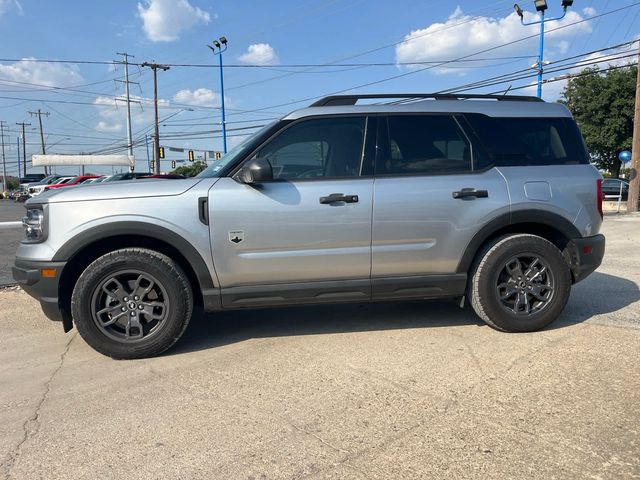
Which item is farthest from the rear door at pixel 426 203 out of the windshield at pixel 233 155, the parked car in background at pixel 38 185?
the parked car in background at pixel 38 185

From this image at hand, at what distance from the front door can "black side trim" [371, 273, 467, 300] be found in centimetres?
12

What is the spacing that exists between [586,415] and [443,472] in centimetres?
109

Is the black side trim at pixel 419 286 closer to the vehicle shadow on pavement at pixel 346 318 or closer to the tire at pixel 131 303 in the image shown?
the vehicle shadow on pavement at pixel 346 318

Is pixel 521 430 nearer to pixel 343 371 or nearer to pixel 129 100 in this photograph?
pixel 343 371

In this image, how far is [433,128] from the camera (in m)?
4.28

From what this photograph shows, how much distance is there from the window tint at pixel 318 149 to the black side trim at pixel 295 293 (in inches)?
34.9

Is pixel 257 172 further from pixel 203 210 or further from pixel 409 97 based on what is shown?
pixel 409 97

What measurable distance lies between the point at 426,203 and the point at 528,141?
1186 mm

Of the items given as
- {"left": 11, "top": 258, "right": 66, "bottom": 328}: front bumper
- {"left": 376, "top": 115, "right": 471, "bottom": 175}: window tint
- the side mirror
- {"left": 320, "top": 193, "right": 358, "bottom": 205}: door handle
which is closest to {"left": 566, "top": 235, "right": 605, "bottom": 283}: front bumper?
{"left": 376, "top": 115, "right": 471, "bottom": 175}: window tint

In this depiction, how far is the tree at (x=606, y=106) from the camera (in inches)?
1390

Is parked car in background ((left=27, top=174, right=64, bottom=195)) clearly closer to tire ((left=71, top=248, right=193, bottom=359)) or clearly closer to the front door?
tire ((left=71, top=248, right=193, bottom=359))

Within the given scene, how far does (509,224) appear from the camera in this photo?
425 centimetres

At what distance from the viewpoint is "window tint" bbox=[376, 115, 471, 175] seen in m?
4.14

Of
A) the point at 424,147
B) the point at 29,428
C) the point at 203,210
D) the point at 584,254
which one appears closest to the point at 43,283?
the point at 29,428
